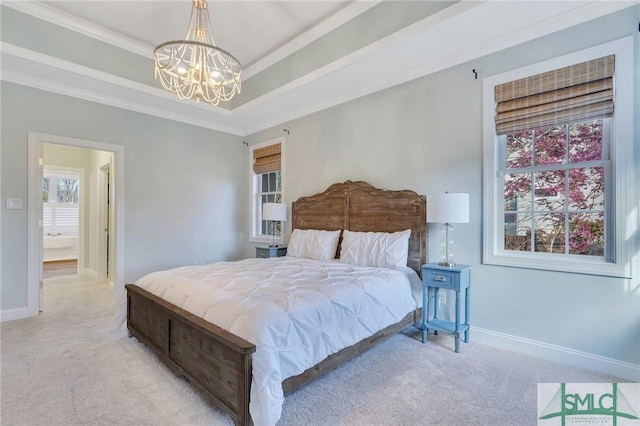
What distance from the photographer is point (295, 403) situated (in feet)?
6.21

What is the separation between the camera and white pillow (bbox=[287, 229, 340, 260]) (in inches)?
147

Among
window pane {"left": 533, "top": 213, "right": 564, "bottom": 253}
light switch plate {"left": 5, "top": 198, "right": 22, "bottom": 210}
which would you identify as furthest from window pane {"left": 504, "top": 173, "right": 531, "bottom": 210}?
light switch plate {"left": 5, "top": 198, "right": 22, "bottom": 210}

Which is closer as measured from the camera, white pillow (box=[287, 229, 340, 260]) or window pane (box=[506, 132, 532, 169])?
window pane (box=[506, 132, 532, 169])

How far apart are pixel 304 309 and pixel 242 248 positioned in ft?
13.8

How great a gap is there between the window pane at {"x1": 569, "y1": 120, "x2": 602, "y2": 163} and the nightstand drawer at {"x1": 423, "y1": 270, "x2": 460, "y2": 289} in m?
1.41

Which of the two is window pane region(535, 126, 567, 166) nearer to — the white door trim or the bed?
the bed

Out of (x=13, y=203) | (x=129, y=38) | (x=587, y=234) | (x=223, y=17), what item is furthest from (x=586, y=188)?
(x=13, y=203)

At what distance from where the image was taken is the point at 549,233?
2.67 meters

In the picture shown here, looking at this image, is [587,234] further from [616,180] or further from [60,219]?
[60,219]

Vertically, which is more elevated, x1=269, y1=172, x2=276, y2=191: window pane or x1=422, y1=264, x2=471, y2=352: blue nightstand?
x1=269, y1=172, x2=276, y2=191: window pane

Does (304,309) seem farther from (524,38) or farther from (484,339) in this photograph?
(524,38)

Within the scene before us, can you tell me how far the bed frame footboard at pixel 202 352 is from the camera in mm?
1562

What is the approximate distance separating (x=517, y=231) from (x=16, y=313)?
18.3 feet

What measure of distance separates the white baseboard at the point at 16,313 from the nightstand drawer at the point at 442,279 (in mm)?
4611
